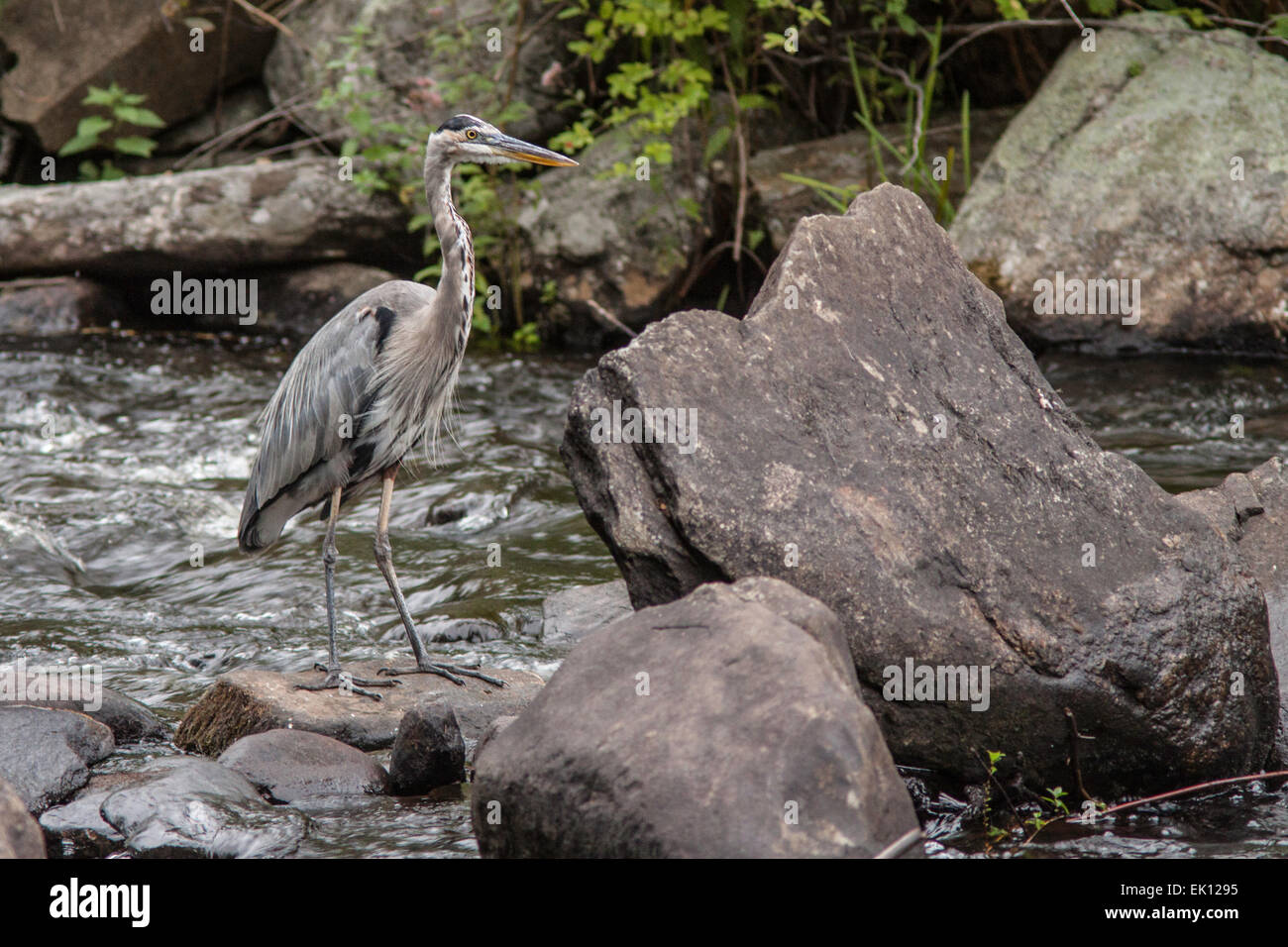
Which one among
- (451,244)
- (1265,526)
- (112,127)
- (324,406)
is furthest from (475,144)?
(112,127)

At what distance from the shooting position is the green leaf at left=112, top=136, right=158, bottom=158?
11.4 m

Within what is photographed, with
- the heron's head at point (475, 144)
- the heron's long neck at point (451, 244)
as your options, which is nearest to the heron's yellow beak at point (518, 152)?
the heron's head at point (475, 144)

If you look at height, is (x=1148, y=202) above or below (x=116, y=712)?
above

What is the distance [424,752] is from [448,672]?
3.14ft

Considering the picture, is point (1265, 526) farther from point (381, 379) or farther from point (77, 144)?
point (77, 144)

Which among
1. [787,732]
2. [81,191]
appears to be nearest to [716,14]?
[81,191]

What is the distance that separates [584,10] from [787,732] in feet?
28.9

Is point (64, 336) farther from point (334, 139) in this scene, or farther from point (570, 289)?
point (570, 289)

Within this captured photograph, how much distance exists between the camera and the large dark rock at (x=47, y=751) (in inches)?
151

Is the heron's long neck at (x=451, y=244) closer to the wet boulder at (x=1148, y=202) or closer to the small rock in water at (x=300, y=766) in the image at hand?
the small rock in water at (x=300, y=766)

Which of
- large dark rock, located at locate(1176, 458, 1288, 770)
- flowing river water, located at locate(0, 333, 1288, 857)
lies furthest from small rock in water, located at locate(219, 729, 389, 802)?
large dark rock, located at locate(1176, 458, 1288, 770)

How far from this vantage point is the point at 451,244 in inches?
206

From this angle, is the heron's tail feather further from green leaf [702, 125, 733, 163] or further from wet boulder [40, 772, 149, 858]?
green leaf [702, 125, 733, 163]
